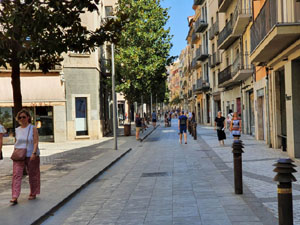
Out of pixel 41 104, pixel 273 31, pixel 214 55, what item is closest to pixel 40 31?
pixel 273 31

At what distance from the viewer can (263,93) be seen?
1927 centimetres

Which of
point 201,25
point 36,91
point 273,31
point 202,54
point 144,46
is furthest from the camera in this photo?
point 202,54

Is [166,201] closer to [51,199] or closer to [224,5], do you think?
[51,199]

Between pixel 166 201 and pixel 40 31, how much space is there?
16.9 ft

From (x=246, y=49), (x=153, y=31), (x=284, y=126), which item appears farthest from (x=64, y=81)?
(x=284, y=126)

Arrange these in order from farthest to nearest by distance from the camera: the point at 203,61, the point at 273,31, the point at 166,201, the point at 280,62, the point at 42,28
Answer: the point at 203,61, the point at 280,62, the point at 273,31, the point at 42,28, the point at 166,201

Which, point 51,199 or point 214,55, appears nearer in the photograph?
point 51,199

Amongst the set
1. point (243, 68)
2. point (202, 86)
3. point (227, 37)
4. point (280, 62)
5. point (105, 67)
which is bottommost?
point (280, 62)

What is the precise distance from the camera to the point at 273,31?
1113 cm

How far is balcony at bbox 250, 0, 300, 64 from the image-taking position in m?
10.7

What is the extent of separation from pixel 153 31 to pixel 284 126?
48.7 ft

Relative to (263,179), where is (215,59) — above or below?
above

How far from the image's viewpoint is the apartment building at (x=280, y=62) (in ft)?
37.3

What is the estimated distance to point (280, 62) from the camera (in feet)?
46.6
